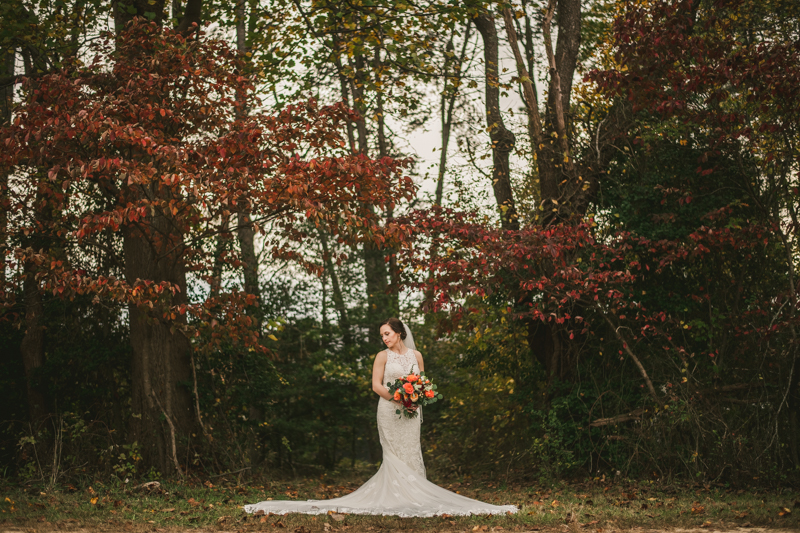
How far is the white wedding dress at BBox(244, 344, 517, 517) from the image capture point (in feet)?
21.5

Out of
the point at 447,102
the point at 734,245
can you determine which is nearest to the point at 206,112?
the point at 734,245

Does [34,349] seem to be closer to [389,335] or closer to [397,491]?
[389,335]

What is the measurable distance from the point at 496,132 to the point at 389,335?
226 inches

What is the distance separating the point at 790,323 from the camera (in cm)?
823

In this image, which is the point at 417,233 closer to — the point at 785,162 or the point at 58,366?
the point at 785,162

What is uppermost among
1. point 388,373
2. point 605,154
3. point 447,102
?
point 447,102

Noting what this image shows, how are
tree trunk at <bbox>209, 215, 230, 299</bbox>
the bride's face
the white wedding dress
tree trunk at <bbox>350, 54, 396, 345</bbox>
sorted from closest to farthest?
the white wedding dress < the bride's face < tree trunk at <bbox>209, 215, 230, 299</bbox> < tree trunk at <bbox>350, 54, 396, 345</bbox>

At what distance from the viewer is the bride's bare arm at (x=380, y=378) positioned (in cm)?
716

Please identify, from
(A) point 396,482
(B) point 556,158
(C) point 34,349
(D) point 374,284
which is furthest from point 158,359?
(D) point 374,284

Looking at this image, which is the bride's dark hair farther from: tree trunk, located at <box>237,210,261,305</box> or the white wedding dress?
tree trunk, located at <box>237,210,261,305</box>

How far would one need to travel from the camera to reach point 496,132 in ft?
39.1

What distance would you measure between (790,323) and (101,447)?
30.1ft

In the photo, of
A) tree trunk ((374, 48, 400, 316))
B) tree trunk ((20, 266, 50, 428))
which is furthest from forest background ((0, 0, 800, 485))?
tree trunk ((374, 48, 400, 316))

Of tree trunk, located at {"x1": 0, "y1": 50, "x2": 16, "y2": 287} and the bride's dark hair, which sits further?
tree trunk, located at {"x1": 0, "y1": 50, "x2": 16, "y2": 287}
